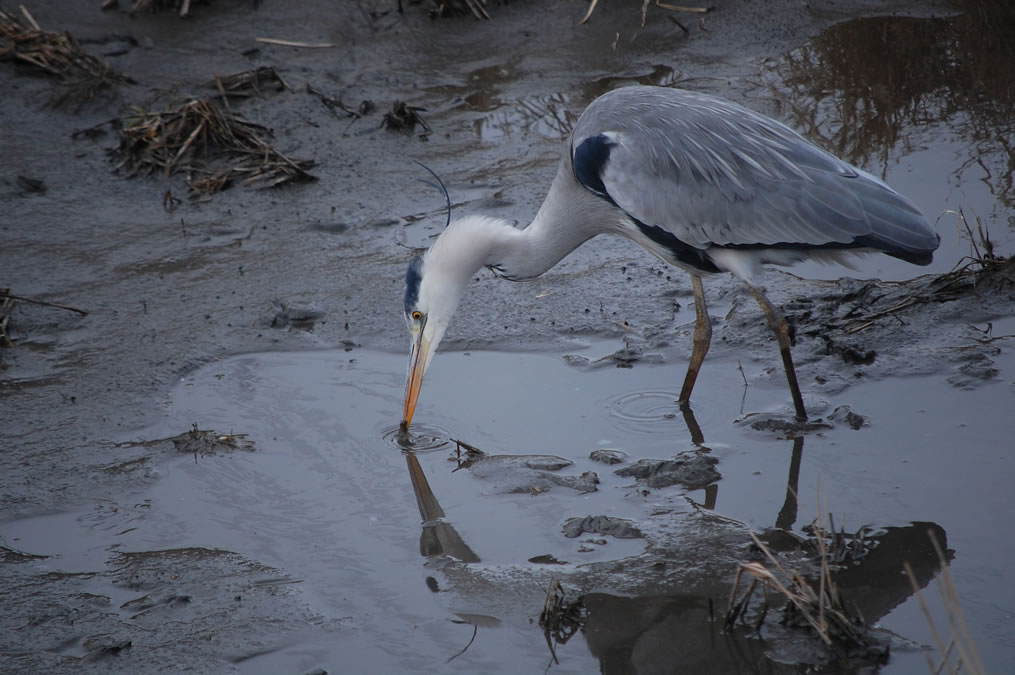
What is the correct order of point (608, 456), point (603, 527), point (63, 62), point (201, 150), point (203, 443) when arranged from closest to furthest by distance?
point (603, 527), point (608, 456), point (203, 443), point (201, 150), point (63, 62)

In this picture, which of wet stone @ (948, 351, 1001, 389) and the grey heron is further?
wet stone @ (948, 351, 1001, 389)

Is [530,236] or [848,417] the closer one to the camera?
[848,417]

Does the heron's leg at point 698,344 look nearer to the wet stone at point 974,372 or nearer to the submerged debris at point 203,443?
the wet stone at point 974,372

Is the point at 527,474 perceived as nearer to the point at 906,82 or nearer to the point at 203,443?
the point at 203,443

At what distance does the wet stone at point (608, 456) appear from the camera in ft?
15.2

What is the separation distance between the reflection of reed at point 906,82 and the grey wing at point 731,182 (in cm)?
212

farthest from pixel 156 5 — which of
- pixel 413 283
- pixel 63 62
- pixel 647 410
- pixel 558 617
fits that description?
pixel 558 617

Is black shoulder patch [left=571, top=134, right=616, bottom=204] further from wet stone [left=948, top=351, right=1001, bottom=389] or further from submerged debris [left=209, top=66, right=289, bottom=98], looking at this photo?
submerged debris [left=209, top=66, right=289, bottom=98]

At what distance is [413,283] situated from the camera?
202 inches

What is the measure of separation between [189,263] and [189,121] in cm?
150

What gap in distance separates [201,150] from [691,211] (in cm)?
407

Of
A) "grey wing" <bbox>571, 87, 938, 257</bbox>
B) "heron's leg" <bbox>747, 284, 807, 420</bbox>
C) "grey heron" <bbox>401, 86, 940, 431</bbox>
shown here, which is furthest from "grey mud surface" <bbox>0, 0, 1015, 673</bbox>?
"grey wing" <bbox>571, 87, 938, 257</bbox>

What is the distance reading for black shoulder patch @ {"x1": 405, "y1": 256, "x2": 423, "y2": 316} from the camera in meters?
5.11

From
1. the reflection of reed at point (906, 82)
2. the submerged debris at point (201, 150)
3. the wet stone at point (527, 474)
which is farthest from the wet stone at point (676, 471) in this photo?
the submerged debris at point (201, 150)
